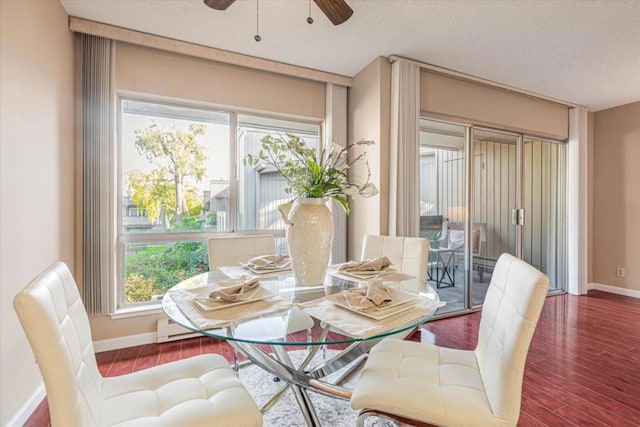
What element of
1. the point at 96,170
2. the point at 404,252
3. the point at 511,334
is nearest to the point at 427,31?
the point at 404,252

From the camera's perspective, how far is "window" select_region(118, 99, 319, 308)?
2793mm

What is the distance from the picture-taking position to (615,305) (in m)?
3.85

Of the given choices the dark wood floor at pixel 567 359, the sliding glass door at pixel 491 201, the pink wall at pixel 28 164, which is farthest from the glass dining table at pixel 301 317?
the sliding glass door at pixel 491 201

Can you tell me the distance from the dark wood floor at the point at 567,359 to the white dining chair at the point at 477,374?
856 mm

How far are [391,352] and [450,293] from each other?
2.40m

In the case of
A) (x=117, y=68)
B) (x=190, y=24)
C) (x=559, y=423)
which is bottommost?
(x=559, y=423)

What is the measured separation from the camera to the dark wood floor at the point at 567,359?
182 cm

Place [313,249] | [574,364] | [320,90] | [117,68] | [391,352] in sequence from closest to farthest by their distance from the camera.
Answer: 1. [391,352]
2. [313,249]
3. [574,364]
4. [117,68]
5. [320,90]

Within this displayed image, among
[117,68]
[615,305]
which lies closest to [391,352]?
[117,68]

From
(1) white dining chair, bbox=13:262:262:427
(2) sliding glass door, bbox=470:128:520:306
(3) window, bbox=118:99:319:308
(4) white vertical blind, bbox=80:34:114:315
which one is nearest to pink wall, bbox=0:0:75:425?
(4) white vertical blind, bbox=80:34:114:315

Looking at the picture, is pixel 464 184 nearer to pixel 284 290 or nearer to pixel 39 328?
pixel 284 290

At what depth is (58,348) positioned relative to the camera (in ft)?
2.84

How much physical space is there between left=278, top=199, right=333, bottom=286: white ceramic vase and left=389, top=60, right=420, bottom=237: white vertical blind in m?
1.50

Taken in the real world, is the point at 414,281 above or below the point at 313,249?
below
